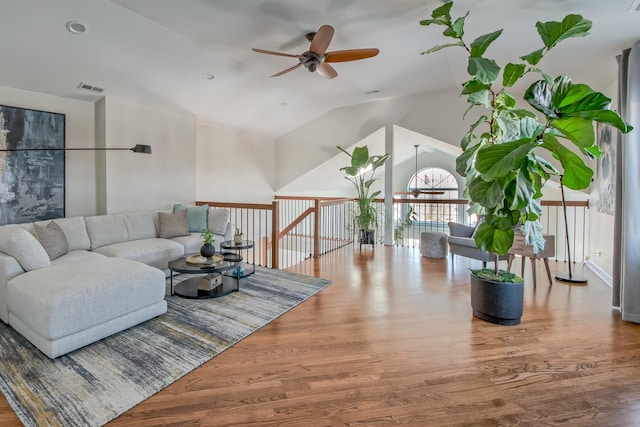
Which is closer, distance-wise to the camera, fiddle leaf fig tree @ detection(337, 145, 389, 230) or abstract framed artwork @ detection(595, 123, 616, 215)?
abstract framed artwork @ detection(595, 123, 616, 215)

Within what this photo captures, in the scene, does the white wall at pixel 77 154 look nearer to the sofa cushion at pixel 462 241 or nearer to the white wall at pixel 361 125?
the white wall at pixel 361 125

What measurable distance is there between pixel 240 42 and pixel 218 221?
103 inches

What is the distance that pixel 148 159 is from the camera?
5.21 m

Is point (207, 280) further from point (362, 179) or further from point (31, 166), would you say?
point (362, 179)

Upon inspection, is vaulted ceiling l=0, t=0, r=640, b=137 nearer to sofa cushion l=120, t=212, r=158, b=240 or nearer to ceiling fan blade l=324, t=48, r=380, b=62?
ceiling fan blade l=324, t=48, r=380, b=62

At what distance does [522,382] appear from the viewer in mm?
1920

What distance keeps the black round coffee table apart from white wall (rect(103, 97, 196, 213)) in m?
2.18

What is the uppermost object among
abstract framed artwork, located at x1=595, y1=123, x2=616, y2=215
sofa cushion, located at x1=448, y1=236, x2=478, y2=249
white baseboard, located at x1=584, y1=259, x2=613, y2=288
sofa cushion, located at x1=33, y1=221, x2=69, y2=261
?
abstract framed artwork, located at x1=595, y1=123, x2=616, y2=215

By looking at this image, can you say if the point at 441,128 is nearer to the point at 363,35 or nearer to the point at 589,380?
the point at 363,35

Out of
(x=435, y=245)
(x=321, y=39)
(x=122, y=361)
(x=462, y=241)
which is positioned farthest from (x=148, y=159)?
(x=462, y=241)

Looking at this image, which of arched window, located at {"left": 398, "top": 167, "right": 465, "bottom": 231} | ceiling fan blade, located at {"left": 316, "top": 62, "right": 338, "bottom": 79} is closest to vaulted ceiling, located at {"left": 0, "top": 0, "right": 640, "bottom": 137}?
ceiling fan blade, located at {"left": 316, "top": 62, "right": 338, "bottom": 79}

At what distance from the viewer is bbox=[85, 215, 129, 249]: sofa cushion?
3.95 meters

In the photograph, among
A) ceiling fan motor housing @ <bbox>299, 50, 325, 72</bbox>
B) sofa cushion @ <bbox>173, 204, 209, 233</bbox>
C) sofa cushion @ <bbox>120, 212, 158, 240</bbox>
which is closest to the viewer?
ceiling fan motor housing @ <bbox>299, 50, 325, 72</bbox>

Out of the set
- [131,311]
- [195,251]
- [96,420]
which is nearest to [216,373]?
[96,420]
